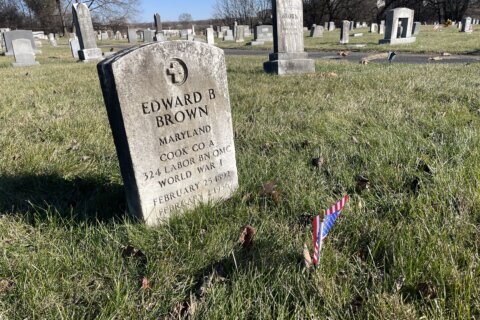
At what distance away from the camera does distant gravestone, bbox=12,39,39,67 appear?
13672 mm

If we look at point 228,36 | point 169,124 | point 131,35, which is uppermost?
point 131,35

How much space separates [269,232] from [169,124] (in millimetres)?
913

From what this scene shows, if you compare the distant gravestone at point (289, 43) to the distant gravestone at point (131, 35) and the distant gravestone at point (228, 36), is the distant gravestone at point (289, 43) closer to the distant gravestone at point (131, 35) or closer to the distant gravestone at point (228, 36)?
the distant gravestone at point (228, 36)

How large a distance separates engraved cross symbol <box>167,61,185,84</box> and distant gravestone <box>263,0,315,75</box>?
641 centimetres

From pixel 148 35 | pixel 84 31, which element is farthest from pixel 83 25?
pixel 148 35

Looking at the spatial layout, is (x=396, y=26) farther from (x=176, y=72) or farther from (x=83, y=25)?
(x=176, y=72)

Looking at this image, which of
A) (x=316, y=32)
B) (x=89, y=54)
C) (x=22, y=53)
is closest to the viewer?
(x=22, y=53)

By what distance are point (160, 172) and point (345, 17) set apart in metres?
66.9

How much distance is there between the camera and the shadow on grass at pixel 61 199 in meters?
2.19

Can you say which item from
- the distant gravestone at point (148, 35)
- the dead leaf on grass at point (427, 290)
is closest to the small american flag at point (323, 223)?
the dead leaf on grass at point (427, 290)

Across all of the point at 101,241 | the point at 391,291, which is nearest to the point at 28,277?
the point at 101,241

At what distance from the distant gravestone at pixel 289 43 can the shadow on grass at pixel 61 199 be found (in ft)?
20.9

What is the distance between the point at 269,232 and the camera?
6.41 ft

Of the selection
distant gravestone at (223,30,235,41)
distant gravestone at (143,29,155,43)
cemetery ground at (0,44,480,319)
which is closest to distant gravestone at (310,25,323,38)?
distant gravestone at (223,30,235,41)
